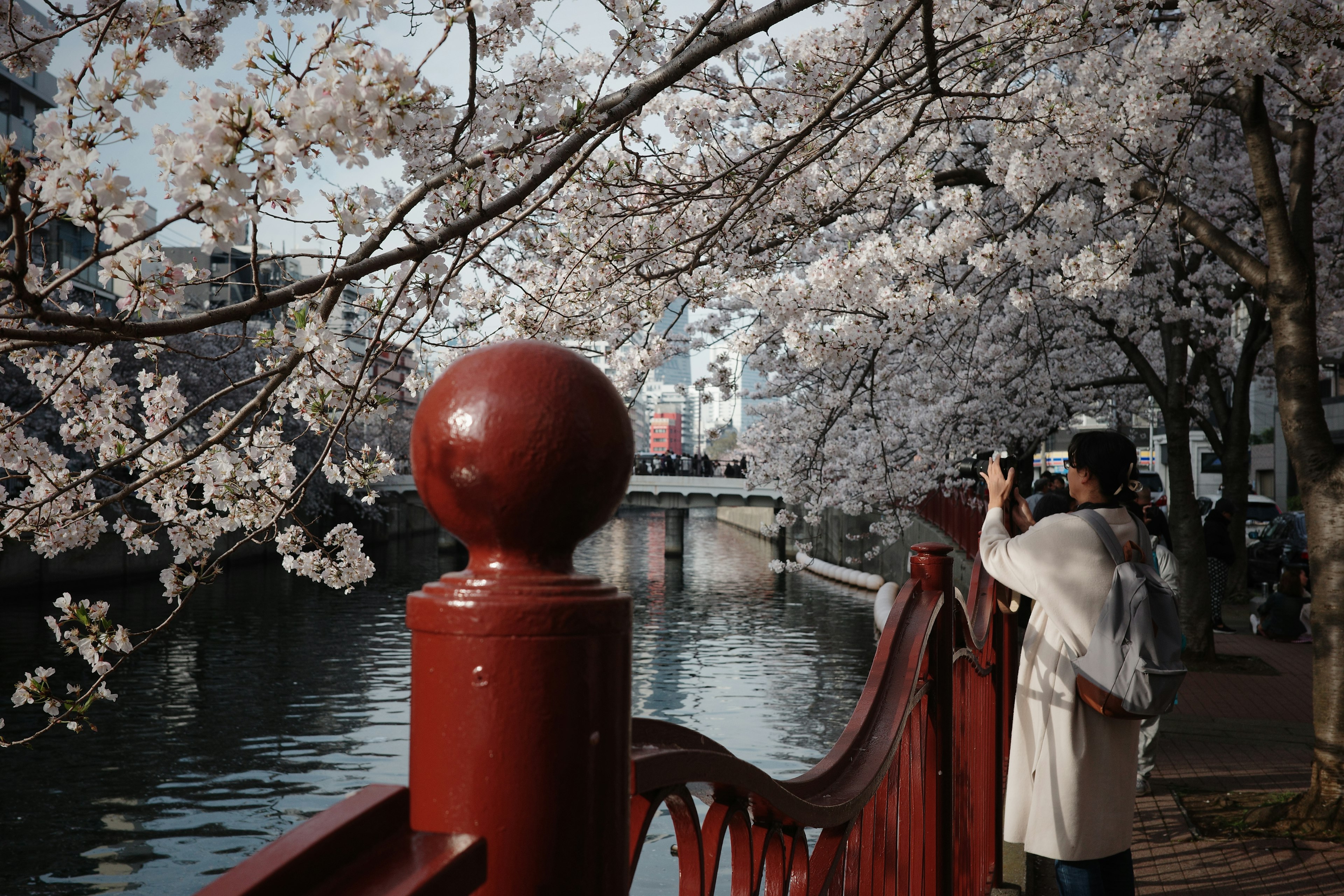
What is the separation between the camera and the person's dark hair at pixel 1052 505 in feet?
16.6

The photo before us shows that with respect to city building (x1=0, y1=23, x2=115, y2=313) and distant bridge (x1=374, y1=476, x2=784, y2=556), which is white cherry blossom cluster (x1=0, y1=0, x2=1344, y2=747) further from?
distant bridge (x1=374, y1=476, x2=784, y2=556)

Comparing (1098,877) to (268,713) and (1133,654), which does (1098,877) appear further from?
(268,713)

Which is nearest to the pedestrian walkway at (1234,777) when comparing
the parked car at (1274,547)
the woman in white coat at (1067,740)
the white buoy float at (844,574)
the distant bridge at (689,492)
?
the woman in white coat at (1067,740)

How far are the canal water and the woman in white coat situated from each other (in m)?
6.45

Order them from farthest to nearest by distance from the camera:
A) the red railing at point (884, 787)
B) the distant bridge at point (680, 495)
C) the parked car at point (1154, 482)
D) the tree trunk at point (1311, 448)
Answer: the distant bridge at point (680, 495) < the parked car at point (1154, 482) < the tree trunk at point (1311, 448) < the red railing at point (884, 787)

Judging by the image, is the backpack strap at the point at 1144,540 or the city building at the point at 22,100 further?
the city building at the point at 22,100

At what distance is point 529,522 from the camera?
3.01 ft

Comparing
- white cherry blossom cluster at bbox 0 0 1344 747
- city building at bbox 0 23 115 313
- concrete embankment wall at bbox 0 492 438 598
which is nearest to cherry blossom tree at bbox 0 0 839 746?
white cherry blossom cluster at bbox 0 0 1344 747

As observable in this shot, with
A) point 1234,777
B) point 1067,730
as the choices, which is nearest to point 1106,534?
point 1067,730

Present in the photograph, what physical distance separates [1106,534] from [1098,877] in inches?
43.5

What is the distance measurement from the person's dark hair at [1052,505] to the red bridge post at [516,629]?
4.23 meters

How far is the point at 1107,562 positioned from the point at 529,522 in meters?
2.85

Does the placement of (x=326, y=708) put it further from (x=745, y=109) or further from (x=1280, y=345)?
(x=1280, y=345)

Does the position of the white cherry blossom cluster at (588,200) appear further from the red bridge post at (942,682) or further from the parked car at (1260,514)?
the parked car at (1260,514)
